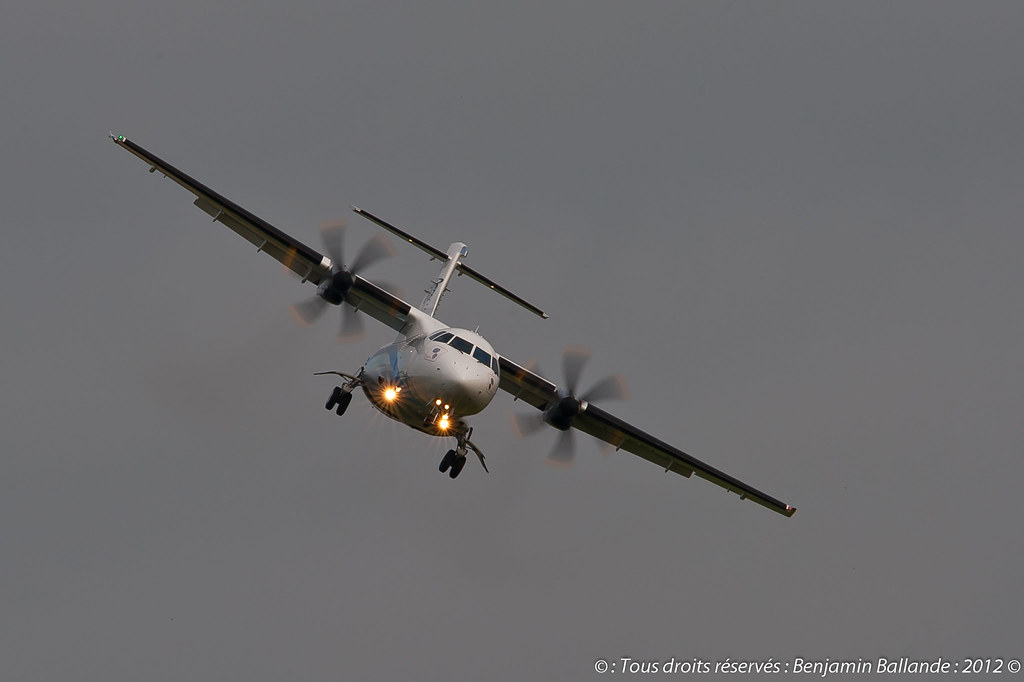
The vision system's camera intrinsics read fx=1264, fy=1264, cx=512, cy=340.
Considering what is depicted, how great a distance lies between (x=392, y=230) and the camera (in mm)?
35531

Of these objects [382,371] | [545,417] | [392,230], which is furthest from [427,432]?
[392,230]

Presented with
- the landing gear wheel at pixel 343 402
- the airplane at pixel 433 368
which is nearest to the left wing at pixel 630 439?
the airplane at pixel 433 368

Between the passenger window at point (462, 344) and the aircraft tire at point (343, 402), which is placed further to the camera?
the aircraft tire at point (343, 402)

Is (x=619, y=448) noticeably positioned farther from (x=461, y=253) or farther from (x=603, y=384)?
(x=461, y=253)

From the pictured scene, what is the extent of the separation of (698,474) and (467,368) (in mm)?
10732

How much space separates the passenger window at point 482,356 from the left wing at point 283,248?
3607mm

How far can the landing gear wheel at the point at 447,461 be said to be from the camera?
3183 centimetres

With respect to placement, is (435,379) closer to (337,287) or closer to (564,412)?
(337,287)

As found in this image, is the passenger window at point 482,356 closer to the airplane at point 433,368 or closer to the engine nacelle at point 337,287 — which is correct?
the airplane at point 433,368

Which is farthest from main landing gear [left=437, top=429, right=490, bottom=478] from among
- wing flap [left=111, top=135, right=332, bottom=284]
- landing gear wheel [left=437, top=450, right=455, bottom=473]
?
wing flap [left=111, top=135, right=332, bottom=284]

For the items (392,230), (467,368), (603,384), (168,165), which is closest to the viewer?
(467,368)

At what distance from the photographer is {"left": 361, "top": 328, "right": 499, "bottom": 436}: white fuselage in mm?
28625

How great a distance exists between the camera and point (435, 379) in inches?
1129

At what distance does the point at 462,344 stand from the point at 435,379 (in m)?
1.27
